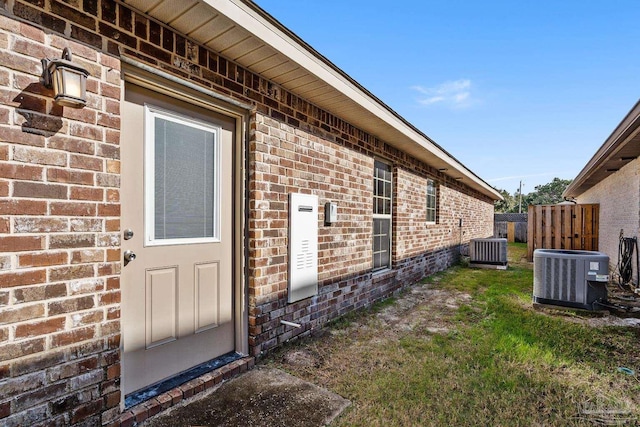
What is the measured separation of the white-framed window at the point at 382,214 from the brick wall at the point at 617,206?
15.5 feet

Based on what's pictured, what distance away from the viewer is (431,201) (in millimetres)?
7750

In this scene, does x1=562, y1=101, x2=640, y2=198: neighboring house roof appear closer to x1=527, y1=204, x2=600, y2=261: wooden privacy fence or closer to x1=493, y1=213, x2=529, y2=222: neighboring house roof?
x1=527, y1=204, x2=600, y2=261: wooden privacy fence

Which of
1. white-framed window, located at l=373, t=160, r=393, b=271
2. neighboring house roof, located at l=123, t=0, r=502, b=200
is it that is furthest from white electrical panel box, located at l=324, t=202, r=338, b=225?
white-framed window, located at l=373, t=160, r=393, b=271

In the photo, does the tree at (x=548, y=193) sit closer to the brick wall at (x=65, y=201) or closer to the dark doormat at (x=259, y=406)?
the dark doormat at (x=259, y=406)

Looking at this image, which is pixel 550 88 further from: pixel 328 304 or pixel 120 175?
pixel 120 175

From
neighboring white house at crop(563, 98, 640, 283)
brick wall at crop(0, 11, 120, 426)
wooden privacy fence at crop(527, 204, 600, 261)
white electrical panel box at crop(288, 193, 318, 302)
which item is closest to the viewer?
brick wall at crop(0, 11, 120, 426)

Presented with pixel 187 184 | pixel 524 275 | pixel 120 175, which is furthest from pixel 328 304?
pixel 524 275

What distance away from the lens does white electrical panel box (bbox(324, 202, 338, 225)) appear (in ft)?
12.7

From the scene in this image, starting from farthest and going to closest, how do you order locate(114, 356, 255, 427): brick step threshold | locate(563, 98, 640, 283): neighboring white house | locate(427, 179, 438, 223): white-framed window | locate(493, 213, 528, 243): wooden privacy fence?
locate(493, 213, 528, 243): wooden privacy fence, locate(427, 179, 438, 223): white-framed window, locate(563, 98, 640, 283): neighboring white house, locate(114, 356, 255, 427): brick step threshold

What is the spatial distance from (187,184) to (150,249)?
0.59 meters

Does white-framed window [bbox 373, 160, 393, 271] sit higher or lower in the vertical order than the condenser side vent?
higher

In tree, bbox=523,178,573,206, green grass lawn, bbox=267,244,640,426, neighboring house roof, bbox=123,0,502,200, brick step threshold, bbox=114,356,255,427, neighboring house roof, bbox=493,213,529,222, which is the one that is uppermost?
tree, bbox=523,178,573,206

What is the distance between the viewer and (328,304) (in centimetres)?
396

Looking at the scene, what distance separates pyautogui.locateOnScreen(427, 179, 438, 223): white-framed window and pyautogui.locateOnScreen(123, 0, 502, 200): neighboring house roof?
337 cm
